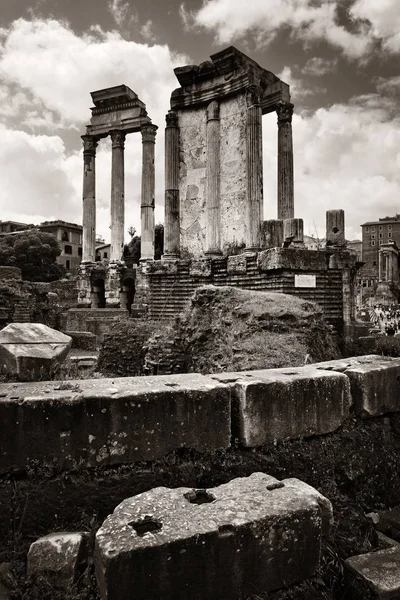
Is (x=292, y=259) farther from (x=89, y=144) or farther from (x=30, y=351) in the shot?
(x=89, y=144)

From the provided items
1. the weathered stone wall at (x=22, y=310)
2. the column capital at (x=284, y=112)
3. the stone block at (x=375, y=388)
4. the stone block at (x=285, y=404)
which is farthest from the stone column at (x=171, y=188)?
the stone block at (x=285, y=404)

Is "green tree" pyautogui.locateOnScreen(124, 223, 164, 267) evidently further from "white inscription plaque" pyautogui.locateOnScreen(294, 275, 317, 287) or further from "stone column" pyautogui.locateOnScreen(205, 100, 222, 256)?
"white inscription plaque" pyautogui.locateOnScreen(294, 275, 317, 287)

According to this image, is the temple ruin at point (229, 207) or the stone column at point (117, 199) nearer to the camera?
the temple ruin at point (229, 207)

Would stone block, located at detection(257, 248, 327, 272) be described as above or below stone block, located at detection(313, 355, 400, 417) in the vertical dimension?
above

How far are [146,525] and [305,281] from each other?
7797 mm

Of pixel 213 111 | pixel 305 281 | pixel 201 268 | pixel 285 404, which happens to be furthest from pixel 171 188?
pixel 285 404

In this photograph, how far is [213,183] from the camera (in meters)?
11.4

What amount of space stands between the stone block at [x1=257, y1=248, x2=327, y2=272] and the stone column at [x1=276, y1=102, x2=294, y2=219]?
4.12 m

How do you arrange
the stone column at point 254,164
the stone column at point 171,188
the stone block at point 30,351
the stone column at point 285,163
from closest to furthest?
the stone block at point 30,351 < the stone column at point 254,164 < the stone column at point 171,188 < the stone column at point 285,163

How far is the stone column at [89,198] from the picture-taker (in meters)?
27.3

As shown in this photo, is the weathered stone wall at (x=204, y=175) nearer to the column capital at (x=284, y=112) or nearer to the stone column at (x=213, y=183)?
the stone column at (x=213, y=183)

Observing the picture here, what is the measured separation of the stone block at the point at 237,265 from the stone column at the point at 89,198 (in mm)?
18509

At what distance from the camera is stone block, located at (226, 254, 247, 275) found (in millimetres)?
9977

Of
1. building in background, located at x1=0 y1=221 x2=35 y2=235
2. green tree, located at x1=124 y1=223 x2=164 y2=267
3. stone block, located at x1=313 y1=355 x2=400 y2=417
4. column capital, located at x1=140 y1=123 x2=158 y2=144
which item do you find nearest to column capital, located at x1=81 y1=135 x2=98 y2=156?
column capital, located at x1=140 y1=123 x2=158 y2=144
